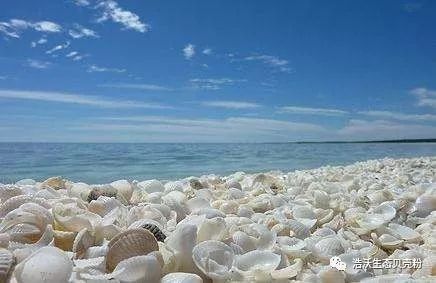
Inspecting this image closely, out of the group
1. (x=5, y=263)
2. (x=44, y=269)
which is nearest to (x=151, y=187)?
(x=5, y=263)

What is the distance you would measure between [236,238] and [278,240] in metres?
0.30

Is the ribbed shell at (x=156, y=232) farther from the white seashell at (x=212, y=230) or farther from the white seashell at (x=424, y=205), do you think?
the white seashell at (x=424, y=205)

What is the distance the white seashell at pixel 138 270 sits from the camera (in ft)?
5.83

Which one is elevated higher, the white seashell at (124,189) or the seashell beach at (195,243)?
the white seashell at (124,189)

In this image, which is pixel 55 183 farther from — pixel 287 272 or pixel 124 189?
pixel 287 272

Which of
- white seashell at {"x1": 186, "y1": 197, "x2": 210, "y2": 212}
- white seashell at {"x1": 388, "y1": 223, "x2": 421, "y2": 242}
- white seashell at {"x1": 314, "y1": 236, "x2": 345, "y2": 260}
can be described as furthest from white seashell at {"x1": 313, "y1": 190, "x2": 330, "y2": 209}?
white seashell at {"x1": 314, "y1": 236, "x2": 345, "y2": 260}

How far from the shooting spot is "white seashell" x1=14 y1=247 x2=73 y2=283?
163 cm

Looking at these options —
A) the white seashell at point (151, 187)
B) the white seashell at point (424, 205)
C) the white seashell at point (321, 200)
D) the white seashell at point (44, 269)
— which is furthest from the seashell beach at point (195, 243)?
the white seashell at point (151, 187)

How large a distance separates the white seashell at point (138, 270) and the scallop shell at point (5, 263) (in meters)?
0.39

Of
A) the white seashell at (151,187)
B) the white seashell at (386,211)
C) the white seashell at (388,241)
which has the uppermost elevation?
the white seashell at (151,187)

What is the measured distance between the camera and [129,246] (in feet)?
6.42

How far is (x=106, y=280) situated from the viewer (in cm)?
172

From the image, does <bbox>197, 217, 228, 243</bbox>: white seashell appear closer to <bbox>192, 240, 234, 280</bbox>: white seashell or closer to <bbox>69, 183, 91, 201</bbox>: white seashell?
<bbox>192, 240, 234, 280</bbox>: white seashell

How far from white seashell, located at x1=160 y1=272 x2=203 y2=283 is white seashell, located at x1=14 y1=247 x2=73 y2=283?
0.37 m
